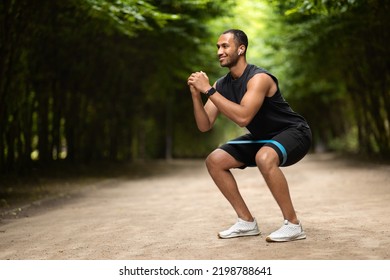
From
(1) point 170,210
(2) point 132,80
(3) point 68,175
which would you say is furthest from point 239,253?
(2) point 132,80

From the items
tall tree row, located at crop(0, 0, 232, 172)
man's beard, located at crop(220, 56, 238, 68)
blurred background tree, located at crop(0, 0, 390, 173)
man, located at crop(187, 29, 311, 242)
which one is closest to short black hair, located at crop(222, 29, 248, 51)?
man, located at crop(187, 29, 311, 242)

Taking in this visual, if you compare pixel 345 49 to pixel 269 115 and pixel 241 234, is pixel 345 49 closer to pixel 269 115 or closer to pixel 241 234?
pixel 269 115

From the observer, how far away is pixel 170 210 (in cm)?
777

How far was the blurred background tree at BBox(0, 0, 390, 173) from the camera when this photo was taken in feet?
37.6

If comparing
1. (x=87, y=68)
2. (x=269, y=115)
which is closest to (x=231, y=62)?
(x=269, y=115)

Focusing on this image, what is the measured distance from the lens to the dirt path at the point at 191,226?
454 cm

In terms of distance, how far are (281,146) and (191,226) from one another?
5.98 feet

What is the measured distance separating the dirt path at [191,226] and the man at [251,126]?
0.29 meters

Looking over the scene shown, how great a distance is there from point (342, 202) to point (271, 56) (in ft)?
60.9

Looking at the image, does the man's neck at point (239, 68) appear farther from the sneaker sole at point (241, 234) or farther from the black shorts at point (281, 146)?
the sneaker sole at point (241, 234)

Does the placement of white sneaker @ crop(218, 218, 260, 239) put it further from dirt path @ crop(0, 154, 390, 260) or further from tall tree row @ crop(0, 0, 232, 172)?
tall tree row @ crop(0, 0, 232, 172)

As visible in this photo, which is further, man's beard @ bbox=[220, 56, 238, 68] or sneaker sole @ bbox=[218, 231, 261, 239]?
sneaker sole @ bbox=[218, 231, 261, 239]

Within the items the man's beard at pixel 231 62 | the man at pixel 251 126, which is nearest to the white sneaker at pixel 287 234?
the man at pixel 251 126

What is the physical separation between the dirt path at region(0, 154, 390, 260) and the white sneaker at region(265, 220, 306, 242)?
3.3 inches
